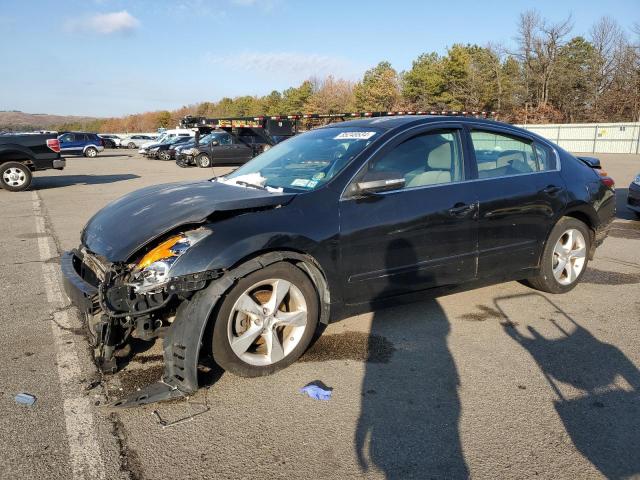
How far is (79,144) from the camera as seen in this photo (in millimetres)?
33438

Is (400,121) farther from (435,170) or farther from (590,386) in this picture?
(590,386)

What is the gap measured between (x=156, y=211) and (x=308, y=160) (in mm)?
1324

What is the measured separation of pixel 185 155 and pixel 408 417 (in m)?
21.9

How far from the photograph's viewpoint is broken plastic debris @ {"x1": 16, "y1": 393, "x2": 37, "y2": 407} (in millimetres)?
3029

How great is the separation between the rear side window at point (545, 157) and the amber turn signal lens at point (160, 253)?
349 cm

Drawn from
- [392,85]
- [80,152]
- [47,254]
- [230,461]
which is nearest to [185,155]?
[80,152]

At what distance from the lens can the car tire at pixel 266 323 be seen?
3.14 metres

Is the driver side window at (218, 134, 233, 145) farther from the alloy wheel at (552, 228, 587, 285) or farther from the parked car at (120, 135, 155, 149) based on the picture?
the parked car at (120, 135, 155, 149)

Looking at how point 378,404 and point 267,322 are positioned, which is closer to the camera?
point 378,404

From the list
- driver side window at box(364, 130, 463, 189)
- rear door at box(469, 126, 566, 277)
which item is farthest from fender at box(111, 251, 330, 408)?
rear door at box(469, 126, 566, 277)

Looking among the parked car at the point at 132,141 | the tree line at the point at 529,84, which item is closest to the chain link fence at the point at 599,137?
the tree line at the point at 529,84

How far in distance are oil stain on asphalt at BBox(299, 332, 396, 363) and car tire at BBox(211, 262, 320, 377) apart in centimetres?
22

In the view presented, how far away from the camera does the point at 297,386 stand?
10.7 feet

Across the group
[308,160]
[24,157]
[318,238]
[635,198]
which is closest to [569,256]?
[308,160]
